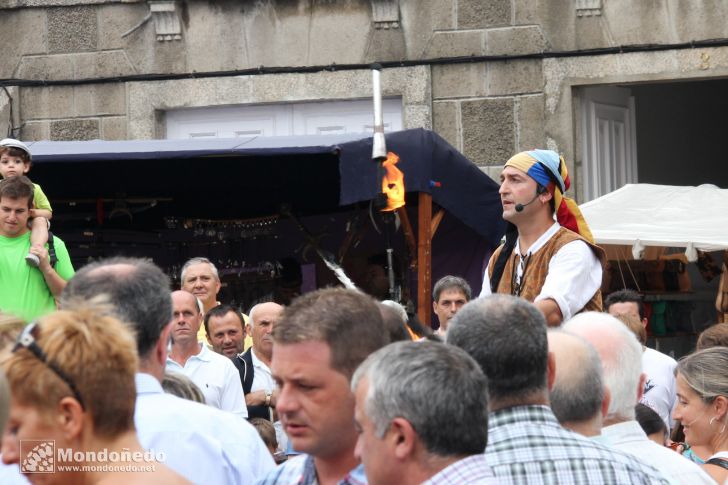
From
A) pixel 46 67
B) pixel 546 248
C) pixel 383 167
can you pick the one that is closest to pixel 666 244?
pixel 383 167

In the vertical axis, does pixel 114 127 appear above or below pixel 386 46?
below

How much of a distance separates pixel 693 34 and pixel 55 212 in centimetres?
619

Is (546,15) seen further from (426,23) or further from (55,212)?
(55,212)

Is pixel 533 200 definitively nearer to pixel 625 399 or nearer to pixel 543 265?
pixel 543 265

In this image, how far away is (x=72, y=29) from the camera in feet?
45.5

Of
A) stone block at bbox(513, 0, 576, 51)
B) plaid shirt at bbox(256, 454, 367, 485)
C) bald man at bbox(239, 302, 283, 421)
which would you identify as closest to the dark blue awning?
bald man at bbox(239, 302, 283, 421)

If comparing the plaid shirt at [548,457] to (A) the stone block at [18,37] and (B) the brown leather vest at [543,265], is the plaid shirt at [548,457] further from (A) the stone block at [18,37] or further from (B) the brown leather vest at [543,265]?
(A) the stone block at [18,37]

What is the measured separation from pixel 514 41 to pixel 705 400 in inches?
302

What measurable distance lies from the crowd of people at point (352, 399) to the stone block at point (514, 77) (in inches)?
293

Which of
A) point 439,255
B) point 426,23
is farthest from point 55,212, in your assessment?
point 426,23

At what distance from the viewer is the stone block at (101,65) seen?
13.8m

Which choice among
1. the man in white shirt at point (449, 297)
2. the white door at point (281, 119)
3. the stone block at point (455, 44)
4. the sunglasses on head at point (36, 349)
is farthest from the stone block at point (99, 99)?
the sunglasses on head at point (36, 349)

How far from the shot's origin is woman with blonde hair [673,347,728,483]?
18.9ft

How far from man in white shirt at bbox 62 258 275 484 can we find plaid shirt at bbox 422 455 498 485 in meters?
0.90
